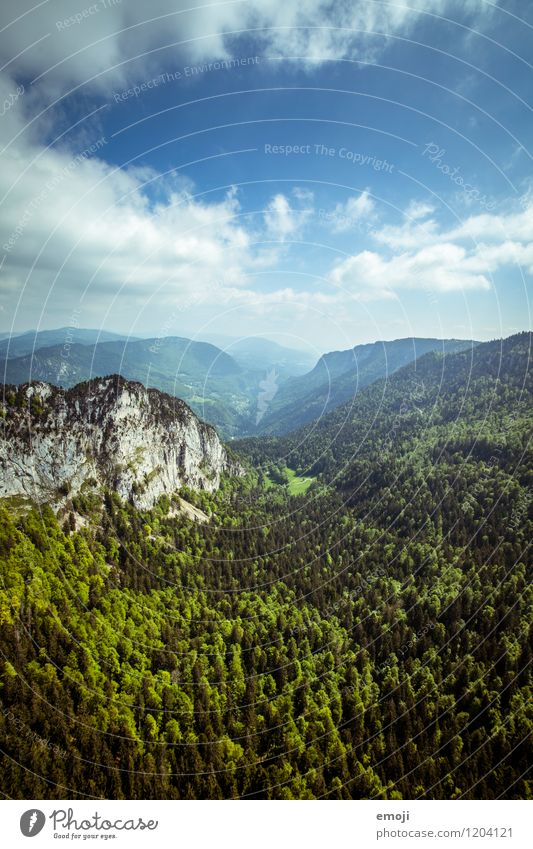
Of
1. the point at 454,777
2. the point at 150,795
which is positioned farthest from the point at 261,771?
the point at 454,777

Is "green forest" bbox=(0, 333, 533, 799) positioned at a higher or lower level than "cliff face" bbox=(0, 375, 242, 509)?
lower

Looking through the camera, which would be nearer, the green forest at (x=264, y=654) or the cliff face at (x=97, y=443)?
the green forest at (x=264, y=654)

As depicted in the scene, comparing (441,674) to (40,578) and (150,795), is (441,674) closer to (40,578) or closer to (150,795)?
(150,795)

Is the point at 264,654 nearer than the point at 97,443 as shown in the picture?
Yes

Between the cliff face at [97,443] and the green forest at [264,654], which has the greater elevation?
the cliff face at [97,443]

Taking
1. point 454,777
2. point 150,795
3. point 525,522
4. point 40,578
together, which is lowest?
point 454,777
